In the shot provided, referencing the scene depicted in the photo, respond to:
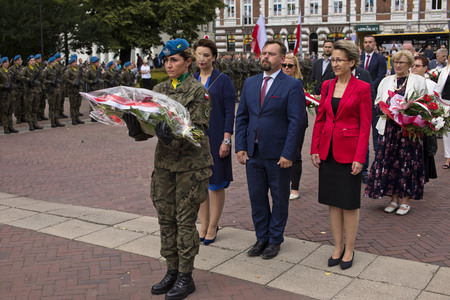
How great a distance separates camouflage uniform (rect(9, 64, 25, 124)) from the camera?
1441 cm

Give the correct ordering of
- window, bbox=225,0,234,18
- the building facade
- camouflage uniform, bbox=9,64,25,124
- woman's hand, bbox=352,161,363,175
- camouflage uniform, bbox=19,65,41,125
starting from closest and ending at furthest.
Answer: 1. woman's hand, bbox=352,161,363,175
2. camouflage uniform, bbox=9,64,25,124
3. camouflage uniform, bbox=19,65,41,125
4. the building facade
5. window, bbox=225,0,234,18

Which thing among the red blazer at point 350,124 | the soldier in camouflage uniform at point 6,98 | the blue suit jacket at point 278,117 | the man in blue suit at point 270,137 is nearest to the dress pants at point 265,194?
the man in blue suit at point 270,137

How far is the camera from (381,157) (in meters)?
6.46

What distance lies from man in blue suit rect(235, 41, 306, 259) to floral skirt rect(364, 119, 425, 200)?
2.02 meters

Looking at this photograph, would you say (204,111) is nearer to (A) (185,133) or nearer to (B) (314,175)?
(A) (185,133)

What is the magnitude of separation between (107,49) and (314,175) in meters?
25.0

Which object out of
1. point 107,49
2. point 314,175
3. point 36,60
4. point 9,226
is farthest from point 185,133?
point 107,49

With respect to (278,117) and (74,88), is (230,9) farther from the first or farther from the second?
(278,117)

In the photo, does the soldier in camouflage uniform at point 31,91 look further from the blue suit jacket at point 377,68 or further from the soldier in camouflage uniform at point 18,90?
the blue suit jacket at point 377,68

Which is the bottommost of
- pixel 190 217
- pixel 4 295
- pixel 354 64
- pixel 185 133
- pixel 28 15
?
pixel 4 295

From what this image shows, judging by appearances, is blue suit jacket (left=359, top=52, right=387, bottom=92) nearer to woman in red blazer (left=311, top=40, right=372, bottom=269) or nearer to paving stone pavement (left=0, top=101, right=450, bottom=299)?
paving stone pavement (left=0, top=101, right=450, bottom=299)

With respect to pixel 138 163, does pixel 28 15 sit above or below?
above

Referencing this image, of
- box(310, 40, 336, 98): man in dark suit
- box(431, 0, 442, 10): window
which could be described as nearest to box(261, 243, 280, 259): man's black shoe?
box(310, 40, 336, 98): man in dark suit

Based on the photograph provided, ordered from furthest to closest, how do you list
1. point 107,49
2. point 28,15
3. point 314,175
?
1. point 107,49
2. point 28,15
3. point 314,175
